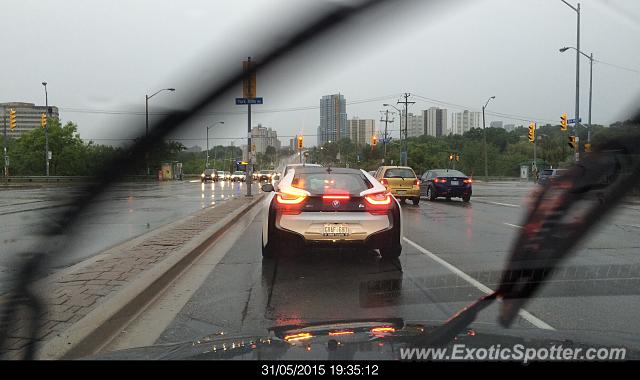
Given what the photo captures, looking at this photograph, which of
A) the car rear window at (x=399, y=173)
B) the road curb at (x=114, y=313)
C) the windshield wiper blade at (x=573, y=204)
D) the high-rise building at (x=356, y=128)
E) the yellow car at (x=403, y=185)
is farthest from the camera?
the car rear window at (x=399, y=173)

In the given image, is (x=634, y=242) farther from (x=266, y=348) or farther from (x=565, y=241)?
(x=266, y=348)

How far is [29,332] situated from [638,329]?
492cm

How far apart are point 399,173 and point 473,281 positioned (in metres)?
14.6

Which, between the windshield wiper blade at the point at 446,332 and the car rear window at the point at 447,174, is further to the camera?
the car rear window at the point at 447,174

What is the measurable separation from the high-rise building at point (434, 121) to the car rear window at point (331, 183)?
93.0m

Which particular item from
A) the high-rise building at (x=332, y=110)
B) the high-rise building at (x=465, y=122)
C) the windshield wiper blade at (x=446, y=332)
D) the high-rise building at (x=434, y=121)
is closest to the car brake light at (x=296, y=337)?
the windshield wiper blade at (x=446, y=332)

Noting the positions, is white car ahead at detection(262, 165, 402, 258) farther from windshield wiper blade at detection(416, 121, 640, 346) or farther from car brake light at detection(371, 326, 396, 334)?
car brake light at detection(371, 326, 396, 334)

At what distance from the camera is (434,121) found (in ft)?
340

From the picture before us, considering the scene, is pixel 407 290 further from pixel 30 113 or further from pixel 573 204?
pixel 30 113

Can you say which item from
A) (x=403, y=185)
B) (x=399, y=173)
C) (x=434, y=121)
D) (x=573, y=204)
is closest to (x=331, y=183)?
(x=573, y=204)

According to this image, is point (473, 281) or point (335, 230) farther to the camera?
point (335, 230)

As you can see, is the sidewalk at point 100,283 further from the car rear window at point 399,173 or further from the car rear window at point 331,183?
the car rear window at point 399,173

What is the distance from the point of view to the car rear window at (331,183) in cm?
776
